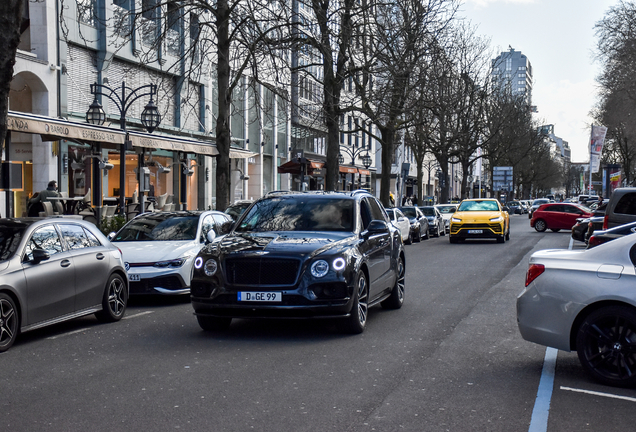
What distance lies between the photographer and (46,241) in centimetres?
894

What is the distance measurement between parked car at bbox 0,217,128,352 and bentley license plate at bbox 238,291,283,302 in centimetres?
220

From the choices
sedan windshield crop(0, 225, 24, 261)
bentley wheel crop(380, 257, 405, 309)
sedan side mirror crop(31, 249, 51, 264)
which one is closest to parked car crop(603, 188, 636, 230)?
bentley wheel crop(380, 257, 405, 309)

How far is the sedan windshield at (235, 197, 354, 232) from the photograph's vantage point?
9.54 m

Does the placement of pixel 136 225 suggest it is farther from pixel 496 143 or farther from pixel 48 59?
pixel 496 143

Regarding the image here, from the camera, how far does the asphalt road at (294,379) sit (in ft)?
17.2

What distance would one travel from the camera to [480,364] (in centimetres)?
718

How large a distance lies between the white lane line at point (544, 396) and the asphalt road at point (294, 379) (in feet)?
0.15

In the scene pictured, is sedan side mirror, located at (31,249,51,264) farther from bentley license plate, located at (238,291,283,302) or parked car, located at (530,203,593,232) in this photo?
parked car, located at (530,203,593,232)

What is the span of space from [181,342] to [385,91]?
19765 millimetres

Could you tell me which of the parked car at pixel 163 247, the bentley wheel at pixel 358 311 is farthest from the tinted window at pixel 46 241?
the bentley wheel at pixel 358 311

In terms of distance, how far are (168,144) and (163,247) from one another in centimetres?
1069

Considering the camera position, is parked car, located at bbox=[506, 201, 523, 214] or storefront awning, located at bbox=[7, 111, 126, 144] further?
parked car, located at bbox=[506, 201, 523, 214]

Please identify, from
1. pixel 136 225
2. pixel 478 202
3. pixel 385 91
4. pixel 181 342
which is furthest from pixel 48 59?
pixel 181 342

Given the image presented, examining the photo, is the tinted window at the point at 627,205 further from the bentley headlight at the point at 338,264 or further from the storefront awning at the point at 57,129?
the storefront awning at the point at 57,129
